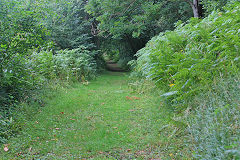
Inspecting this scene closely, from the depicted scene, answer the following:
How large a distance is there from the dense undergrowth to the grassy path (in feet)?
1.86

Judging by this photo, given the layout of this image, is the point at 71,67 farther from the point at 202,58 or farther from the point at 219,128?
the point at 219,128

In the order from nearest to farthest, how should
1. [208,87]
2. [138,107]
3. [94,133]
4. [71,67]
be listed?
[208,87] < [94,133] < [138,107] < [71,67]

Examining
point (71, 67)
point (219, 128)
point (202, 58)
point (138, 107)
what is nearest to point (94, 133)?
point (138, 107)

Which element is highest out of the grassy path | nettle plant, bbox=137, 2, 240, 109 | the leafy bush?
nettle plant, bbox=137, 2, 240, 109

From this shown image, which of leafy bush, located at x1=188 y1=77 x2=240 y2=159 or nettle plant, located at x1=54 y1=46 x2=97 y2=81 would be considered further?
nettle plant, located at x1=54 y1=46 x2=97 y2=81

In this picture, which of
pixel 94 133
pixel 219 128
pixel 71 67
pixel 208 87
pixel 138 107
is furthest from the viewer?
pixel 71 67

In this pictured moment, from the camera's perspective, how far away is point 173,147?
3.41 meters

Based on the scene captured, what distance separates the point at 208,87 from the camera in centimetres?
380

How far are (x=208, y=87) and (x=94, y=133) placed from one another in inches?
96.6

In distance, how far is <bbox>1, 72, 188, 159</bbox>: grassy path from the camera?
11.5 ft

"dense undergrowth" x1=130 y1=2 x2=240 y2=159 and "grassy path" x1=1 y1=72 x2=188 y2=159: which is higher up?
"dense undergrowth" x1=130 y1=2 x2=240 y2=159

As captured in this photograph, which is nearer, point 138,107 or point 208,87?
point 208,87

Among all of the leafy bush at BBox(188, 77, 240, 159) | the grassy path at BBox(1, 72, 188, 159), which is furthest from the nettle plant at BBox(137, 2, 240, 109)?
the grassy path at BBox(1, 72, 188, 159)

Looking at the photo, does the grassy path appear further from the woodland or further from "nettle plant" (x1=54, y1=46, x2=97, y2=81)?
"nettle plant" (x1=54, y1=46, x2=97, y2=81)
